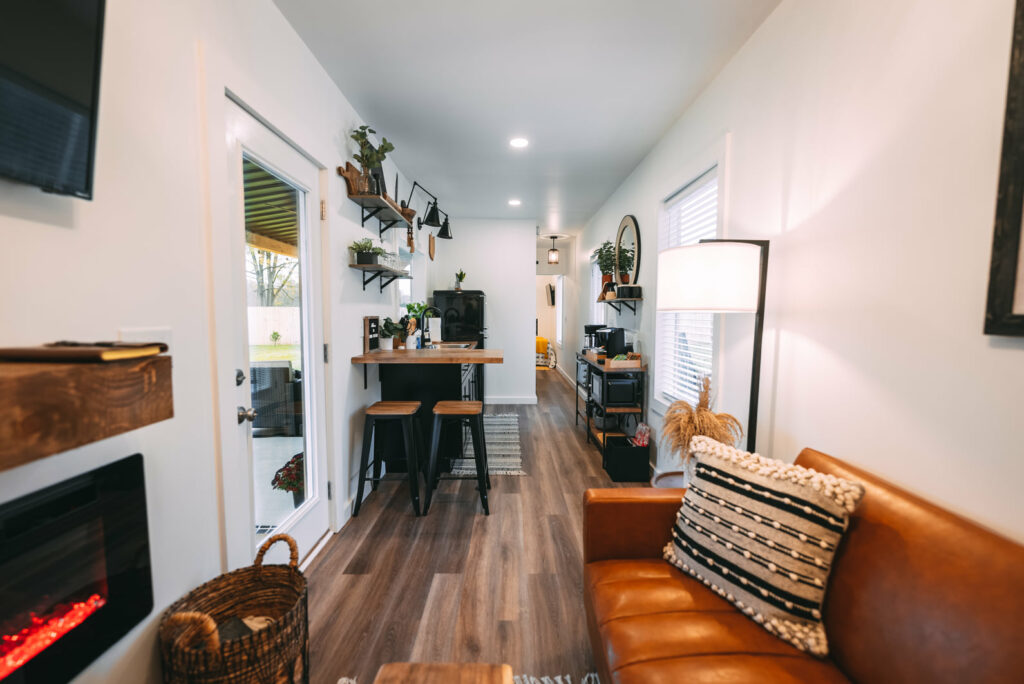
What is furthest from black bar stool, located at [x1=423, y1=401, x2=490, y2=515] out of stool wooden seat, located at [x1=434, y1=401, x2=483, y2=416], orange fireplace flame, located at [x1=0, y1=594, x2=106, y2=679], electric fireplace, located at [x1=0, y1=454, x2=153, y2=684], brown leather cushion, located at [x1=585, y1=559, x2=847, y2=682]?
orange fireplace flame, located at [x1=0, y1=594, x2=106, y2=679]

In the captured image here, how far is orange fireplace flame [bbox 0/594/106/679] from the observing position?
2.41 ft

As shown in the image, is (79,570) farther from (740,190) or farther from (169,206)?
(740,190)

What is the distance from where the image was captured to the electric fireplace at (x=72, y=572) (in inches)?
29.8

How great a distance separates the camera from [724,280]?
1564mm

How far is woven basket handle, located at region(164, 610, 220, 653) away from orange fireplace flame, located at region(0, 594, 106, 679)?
0.54ft

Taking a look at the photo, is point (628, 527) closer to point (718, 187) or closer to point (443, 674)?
point (443, 674)

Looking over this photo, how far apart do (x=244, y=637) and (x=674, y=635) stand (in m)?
1.08

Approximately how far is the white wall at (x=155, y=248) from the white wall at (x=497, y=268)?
4.02 meters

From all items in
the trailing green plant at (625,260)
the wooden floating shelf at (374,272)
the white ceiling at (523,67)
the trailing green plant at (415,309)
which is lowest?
the trailing green plant at (415,309)

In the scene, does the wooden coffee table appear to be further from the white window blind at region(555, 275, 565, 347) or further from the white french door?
the white window blind at region(555, 275, 565, 347)

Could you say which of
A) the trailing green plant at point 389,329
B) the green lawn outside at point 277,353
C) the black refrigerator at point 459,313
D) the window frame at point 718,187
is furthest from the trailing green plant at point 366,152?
the black refrigerator at point 459,313

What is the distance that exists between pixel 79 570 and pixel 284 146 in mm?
1726

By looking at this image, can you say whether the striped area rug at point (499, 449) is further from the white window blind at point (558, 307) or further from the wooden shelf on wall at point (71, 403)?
the white window blind at point (558, 307)

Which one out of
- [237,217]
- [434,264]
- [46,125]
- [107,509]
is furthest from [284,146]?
[434,264]
